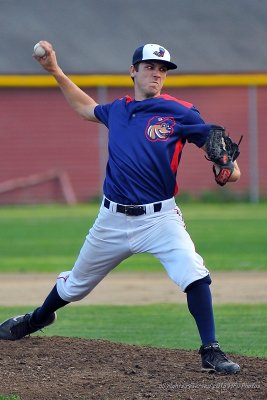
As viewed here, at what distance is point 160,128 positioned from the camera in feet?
19.4

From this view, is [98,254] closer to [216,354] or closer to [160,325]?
[216,354]

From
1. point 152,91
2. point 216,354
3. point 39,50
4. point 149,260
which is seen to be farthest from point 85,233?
point 216,354

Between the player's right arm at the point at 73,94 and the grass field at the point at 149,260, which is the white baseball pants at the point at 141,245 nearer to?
the player's right arm at the point at 73,94

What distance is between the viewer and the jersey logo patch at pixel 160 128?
5.88m

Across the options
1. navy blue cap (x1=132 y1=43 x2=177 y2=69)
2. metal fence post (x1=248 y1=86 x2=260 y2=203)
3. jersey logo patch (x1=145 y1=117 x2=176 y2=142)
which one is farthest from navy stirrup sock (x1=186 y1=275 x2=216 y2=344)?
metal fence post (x1=248 y1=86 x2=260 y2=203)

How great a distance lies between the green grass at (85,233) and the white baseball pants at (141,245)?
20.2ft

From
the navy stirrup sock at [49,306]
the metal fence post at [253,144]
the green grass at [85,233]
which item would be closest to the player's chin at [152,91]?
the navy stirrup sock at [49,306]

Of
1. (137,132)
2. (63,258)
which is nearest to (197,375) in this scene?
(137,132)

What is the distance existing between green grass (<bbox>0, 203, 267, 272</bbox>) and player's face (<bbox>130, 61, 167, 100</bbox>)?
21.1ft

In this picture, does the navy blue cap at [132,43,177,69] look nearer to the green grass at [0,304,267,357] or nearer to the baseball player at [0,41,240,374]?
the baseball player at [0,41,240,374]

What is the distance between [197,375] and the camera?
5.69m

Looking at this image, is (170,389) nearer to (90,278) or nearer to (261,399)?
(261,399)

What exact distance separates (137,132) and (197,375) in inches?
54.0

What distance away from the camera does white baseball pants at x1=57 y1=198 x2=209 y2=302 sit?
228 inches
